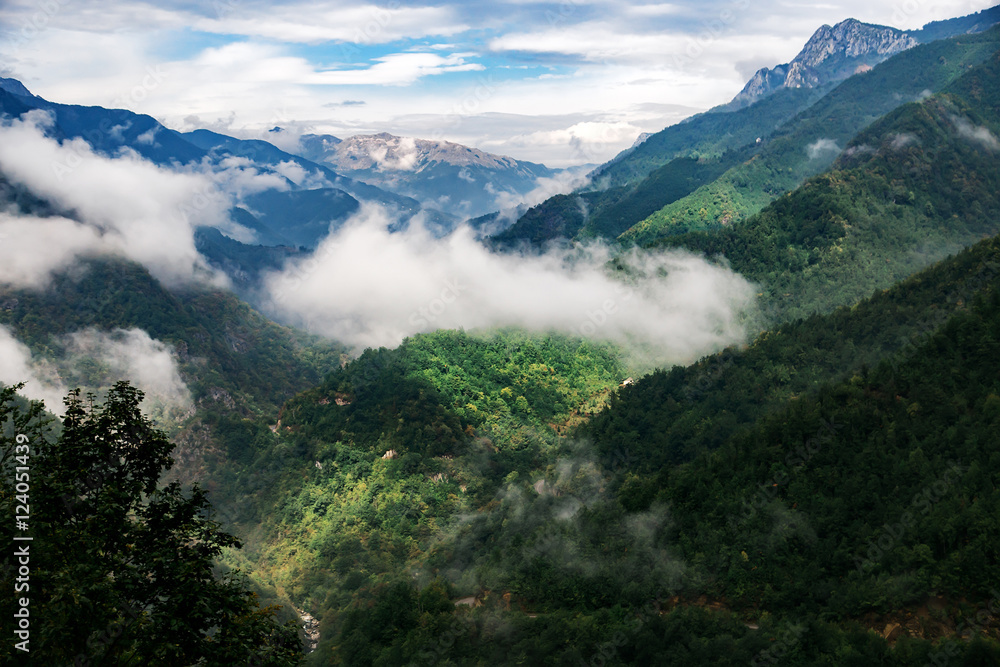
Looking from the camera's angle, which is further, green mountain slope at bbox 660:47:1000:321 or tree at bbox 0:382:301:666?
green mountain slope at bbox 660:47:1000:321

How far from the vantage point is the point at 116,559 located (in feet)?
76.4

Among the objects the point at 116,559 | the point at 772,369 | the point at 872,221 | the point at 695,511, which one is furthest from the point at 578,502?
the point at 872,221

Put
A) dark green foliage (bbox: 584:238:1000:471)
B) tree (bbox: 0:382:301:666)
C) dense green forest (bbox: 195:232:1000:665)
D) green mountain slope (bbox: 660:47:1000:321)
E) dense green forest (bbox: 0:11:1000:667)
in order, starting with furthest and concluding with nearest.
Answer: green mountain slope (bbox: 660:47:1000:321)
dark green foliage (bbox: 584:238:1000:471)
dense green forest (bbox: 195:232:1000:665)
dense green forest (bbox: 0:11:1000:667)
tree (bbox: 0:382:301:666)

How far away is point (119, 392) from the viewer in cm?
2611

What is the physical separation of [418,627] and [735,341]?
369ft

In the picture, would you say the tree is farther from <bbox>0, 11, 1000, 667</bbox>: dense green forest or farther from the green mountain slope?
the green mountain slope

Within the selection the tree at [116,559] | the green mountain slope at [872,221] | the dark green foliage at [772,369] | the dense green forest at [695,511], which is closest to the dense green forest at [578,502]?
the tree at [116,559]

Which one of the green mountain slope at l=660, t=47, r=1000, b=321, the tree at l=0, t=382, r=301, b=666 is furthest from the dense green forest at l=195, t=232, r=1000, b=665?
the green mountain slope at l=660, t=47, r=1000, b=321

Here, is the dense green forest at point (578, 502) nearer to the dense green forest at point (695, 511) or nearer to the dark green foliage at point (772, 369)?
the dense green forest at point (695, 511)

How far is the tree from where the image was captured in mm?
22156

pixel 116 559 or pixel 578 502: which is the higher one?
pixel 116 559

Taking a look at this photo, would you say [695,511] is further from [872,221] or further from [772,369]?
[872,221]

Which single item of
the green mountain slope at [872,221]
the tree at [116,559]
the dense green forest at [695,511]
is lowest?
the dense green forest at [695,511]

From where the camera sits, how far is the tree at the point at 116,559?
22156 millimetres
